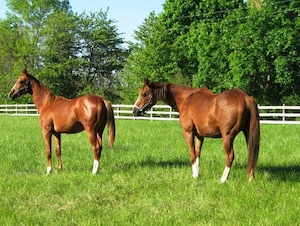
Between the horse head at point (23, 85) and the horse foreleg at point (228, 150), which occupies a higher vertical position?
the horse head at point (23, 85)

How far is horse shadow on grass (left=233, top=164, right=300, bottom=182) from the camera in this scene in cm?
701

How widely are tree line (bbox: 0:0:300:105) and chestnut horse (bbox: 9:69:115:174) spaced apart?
2211 centimetres

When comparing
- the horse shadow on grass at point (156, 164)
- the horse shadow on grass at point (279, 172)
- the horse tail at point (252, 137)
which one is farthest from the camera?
the horse shadow on grass at point (156, 164)

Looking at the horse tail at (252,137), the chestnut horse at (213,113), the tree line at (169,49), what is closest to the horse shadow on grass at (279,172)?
the horse tail at (252,137)

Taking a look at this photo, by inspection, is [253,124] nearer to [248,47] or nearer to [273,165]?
[273,165]

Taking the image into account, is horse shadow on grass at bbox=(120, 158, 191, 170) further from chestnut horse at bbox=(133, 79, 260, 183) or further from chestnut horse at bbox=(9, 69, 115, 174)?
chestnut horse at bbox=(133, 79, 260, 183)

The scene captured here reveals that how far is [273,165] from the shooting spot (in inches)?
340

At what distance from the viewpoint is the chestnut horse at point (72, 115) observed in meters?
8.25

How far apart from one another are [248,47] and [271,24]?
2255mm

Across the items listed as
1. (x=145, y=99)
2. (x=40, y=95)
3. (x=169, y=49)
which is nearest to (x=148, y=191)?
(x=145, y=99)

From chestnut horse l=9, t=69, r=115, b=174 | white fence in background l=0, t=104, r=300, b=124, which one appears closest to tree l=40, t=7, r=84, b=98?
white fence in background l=0, t=104, r=300, b=124

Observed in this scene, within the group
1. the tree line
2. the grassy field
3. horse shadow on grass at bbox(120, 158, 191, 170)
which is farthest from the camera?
the tree line

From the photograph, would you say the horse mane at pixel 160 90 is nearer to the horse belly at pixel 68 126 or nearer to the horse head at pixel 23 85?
the horse belly at pixel 68 126

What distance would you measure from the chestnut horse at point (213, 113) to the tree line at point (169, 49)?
21.7 meters
